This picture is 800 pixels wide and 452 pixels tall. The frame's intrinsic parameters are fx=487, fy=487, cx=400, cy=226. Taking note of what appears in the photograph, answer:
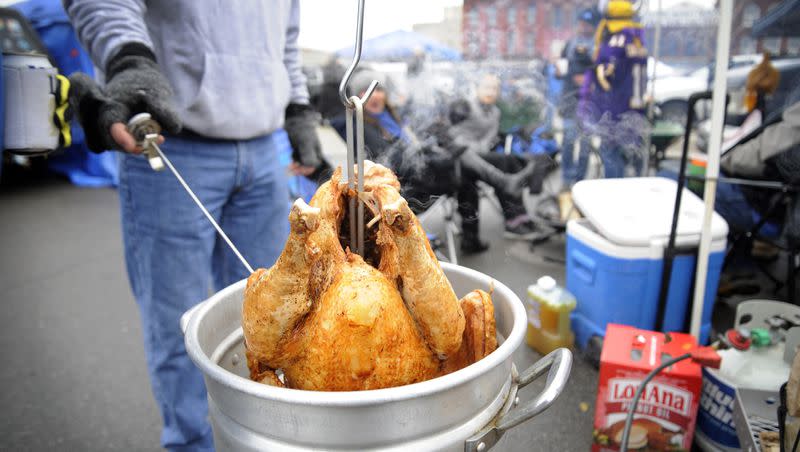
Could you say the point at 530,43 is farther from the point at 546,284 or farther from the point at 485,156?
the point at 546,284

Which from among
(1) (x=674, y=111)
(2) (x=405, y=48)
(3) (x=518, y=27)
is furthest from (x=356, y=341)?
(1) (x=674, y=111)

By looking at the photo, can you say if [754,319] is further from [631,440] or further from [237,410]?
[237,410]

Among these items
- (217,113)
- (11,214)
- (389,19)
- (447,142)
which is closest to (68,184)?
(11,214)

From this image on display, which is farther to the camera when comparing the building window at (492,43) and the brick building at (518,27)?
the building window at (492,43)

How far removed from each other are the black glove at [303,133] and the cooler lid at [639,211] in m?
1.48

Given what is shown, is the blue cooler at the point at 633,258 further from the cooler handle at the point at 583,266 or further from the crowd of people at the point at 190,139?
the crowd of people at the point at 190,139

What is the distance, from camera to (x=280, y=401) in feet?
2.21

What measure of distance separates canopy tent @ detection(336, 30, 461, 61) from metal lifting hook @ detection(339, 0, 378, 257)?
3098 mm

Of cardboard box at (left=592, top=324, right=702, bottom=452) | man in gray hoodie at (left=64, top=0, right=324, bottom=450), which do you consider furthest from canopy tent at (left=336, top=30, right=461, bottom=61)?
cardboard box at (left=592, top=324, right=702, bottom=452)

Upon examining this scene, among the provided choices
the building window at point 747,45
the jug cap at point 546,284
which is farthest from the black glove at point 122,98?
the building window at point 747,45

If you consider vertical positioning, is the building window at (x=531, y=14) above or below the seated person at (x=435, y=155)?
above

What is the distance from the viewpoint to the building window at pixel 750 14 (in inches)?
137

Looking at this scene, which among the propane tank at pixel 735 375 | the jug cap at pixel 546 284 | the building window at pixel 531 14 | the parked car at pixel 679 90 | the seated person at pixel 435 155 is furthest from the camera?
the parked car at pixel 679 90

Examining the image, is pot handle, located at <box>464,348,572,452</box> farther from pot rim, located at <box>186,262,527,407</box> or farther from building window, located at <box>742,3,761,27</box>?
building window, located at <box>742,3,761,27</box>
